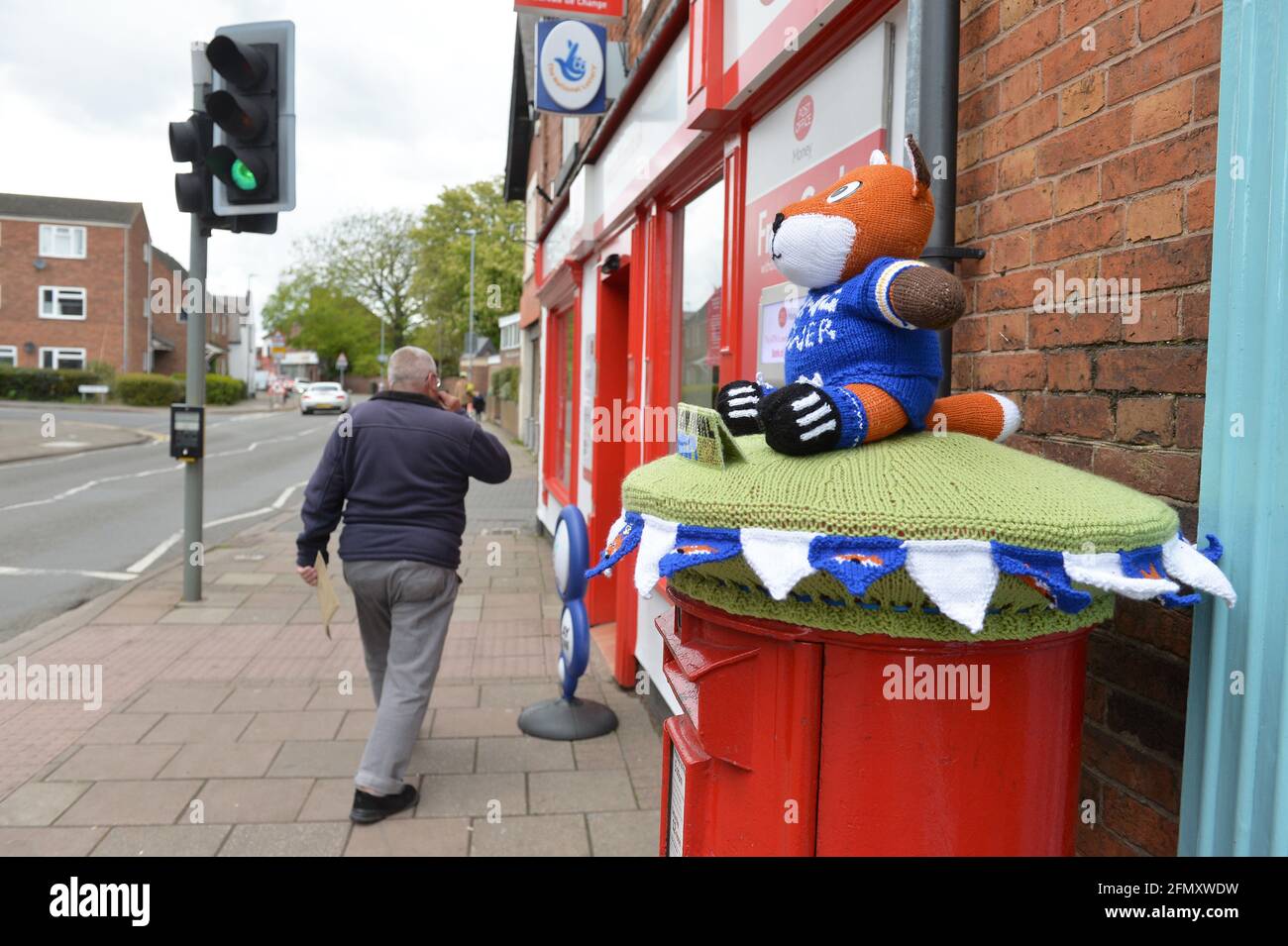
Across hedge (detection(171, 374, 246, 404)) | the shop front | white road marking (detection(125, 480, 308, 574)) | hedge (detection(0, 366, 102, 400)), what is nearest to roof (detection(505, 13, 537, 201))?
white road marking (detection(125, 480, 308, 574))

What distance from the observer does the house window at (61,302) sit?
144 ft

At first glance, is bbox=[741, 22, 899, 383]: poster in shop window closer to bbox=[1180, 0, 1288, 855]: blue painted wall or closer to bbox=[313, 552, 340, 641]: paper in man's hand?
bbox=[1180, 0, 1288, 855]: blue painted wall

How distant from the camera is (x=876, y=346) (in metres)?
1.80

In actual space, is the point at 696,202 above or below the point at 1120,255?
above

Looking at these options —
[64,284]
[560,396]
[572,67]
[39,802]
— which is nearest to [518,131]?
[560,396]

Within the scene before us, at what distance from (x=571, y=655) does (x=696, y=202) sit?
240 centimetres

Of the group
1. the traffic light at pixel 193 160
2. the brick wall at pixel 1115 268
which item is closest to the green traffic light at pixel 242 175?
the traffic light at pixel 193 160

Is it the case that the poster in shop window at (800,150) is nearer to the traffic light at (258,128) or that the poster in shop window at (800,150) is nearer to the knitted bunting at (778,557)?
the knitted bunting at (778,557)

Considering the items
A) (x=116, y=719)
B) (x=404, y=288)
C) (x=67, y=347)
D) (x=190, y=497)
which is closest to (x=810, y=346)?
(x=116, y=719)

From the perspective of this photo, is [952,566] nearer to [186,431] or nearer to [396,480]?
[396,480]

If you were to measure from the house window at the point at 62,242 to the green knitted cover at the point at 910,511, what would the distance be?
50.4 m

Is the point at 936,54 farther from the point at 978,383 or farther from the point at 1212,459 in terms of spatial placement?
the point at 1212,459

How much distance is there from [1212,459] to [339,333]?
74641 millimetres

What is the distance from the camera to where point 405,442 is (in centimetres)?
392
